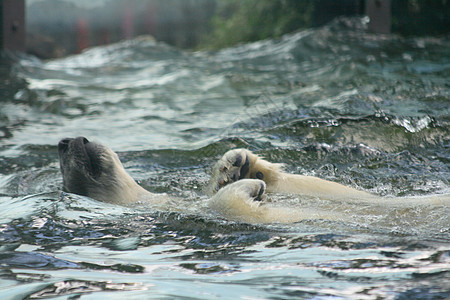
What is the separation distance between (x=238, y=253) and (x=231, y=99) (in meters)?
4.69

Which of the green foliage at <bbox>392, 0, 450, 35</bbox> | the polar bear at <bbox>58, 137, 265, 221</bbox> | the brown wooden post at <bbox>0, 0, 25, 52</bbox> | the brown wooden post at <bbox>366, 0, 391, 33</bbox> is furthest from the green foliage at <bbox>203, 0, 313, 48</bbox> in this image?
the polar bear at <bbox>58, 137, 265, 221</bbox>

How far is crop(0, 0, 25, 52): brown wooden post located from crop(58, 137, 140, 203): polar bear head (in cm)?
663

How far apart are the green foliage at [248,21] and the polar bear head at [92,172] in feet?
31.0

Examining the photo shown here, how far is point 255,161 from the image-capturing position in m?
3.01

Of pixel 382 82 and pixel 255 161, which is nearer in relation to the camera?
pixel 255 161

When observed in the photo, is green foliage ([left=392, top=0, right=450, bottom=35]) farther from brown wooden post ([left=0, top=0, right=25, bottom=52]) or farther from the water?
brown wooden post ([left=0, top=0, right=25, bottom=52])

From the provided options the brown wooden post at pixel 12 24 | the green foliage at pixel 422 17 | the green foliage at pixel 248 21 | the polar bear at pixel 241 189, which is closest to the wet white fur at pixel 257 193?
the polar bear at pixel 241 189

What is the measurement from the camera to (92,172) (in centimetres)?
288

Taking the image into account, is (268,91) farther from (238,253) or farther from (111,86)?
(238,253)

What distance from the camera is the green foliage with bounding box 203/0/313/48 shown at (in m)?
12.1

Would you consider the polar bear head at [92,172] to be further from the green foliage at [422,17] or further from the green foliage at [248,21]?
the green foliage at [248,21]

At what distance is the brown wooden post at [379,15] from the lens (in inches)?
350

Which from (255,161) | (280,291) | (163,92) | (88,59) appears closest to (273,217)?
(255,161)

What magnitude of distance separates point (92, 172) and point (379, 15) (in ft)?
23.4
